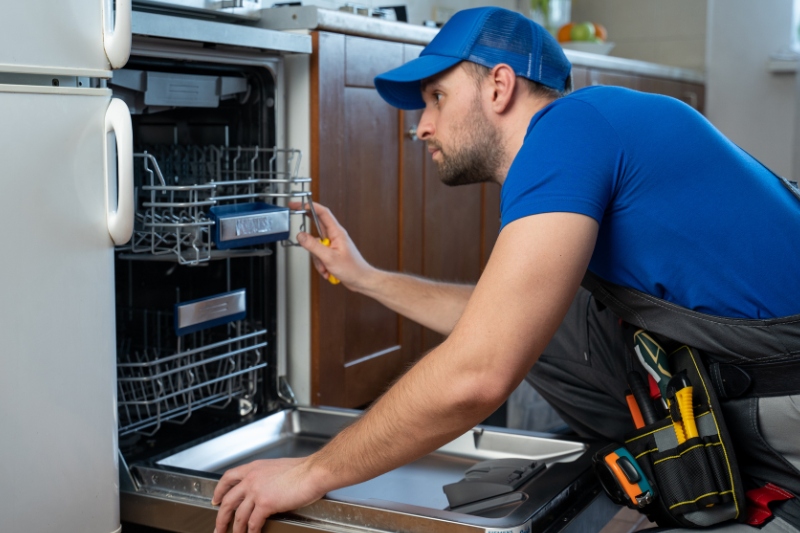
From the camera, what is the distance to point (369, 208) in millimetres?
1816

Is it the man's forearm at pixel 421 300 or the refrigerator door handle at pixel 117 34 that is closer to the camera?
the refrigerator door handle at pixel 117 34

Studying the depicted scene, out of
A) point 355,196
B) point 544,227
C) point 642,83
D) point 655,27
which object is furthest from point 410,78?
point 655,27

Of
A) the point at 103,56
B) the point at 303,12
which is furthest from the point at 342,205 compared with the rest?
the point at 103,56

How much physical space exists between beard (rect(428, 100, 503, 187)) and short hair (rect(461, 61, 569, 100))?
0.12ft

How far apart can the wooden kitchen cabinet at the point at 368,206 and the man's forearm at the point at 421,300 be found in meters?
0.14

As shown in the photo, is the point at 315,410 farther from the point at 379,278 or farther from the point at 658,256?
the point at 658,256

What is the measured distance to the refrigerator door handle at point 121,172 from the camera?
1076mm

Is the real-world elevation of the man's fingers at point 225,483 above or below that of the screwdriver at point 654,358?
below

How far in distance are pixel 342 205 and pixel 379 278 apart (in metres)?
0.20

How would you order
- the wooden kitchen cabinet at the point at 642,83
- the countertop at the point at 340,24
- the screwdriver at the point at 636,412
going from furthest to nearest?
Result: the wooden kitchen cabinet at the point at 642,83
the countertop at the point at 340,24
the screwdriver at the point at 636,412

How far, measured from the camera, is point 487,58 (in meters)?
1.26

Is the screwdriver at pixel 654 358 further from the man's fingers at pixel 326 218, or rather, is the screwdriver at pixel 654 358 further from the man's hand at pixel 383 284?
the man's fingers at pixel 326 218

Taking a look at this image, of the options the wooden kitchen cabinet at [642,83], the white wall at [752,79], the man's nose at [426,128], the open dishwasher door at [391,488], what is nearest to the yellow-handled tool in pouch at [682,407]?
the open dishwasher door at [391,488]

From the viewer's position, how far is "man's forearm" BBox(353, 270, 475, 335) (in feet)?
5.26
